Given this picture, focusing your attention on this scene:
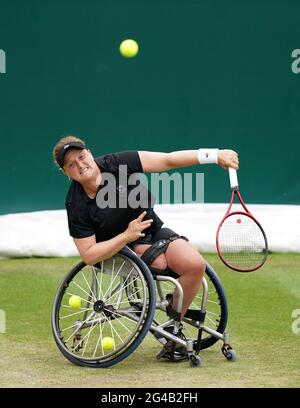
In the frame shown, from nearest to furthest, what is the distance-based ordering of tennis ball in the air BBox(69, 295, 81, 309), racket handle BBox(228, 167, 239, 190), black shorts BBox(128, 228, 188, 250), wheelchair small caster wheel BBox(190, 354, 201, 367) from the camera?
racket handle BBox(228, 167, 239, 190)
wheelchair small caster wheel BBox(190, 354, 201, 367)
black shorts BBox(128, 228, 188, 250)
tennis ball in the air BBox(69, 295, 81, 309)

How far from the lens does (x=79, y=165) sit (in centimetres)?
625

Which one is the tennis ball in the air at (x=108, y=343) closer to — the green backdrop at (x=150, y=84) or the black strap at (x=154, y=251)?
the black strap at (x=154, y=251)

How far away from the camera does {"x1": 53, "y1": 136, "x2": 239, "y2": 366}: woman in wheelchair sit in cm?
624

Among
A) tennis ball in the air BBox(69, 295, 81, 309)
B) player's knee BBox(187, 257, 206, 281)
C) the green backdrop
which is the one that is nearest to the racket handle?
player's knee BBox(187, 257, 206, 281)

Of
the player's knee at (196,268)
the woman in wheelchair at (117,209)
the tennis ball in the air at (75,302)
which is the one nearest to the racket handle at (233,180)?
the woman in wheelchair at (117,209)

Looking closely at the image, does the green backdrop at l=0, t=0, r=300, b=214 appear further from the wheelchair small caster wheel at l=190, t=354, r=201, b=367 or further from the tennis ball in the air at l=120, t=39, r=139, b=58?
the wheelchair small caster wheel at l=190, t=354, r=201, b=367

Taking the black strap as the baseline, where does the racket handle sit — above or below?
above

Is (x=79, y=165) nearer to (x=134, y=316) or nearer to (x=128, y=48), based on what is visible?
(x=134, y=316)

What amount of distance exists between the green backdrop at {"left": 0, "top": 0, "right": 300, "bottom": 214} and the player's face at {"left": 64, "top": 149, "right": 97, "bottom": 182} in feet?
13.9

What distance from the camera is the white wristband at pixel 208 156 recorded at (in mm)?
6156

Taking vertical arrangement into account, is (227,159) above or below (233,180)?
above

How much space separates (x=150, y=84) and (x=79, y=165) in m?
4.45

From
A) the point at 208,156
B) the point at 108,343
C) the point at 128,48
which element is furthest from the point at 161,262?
the point at 128,48

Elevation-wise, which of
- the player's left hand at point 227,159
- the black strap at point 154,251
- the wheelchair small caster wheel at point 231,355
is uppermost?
the player's left hand at point 227,159
